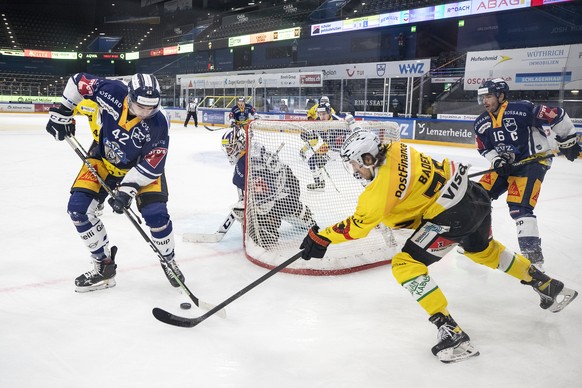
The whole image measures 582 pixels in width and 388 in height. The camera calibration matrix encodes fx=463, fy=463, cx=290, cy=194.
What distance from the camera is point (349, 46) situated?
20094mm

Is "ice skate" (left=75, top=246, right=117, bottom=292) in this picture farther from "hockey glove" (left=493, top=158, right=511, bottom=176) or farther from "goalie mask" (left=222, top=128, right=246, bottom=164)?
"hockey glove" (left=493, top=158, right=511, bottom=176)

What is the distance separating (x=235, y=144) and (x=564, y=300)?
2.42 meters

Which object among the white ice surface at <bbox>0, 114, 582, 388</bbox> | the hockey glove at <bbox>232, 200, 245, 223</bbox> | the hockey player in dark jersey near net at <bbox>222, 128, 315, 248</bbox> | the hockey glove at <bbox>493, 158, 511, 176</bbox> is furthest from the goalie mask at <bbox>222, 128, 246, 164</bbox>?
the hockey glove at <bbox>493, 158, 511, 176</bbox>

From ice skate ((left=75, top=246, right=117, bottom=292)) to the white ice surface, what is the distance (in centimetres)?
6

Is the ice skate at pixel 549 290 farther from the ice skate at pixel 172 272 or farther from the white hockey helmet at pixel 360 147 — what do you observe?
the ice skate at pixel 172 272

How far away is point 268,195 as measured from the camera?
11.2 feet

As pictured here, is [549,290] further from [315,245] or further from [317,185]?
[317,185]

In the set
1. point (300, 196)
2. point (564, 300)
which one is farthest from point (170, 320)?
point (564, 300)

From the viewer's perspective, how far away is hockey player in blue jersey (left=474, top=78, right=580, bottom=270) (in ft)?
9.61

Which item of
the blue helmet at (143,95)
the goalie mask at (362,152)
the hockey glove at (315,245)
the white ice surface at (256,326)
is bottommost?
the white ice surface at (256,326)

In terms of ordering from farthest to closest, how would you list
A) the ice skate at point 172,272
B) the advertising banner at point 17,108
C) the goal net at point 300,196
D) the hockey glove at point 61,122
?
the advertising banner at point 17,108
the goal net at point 300,196
the hockey glove at point 61,122
the ice skate at point 172,272

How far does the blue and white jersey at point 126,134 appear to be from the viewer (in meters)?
2.42

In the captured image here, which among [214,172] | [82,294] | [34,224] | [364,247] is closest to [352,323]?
[364,247]

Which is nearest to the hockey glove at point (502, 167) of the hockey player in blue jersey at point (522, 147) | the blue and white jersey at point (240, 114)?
the hockey player in blue jersey at point (522, 147)
